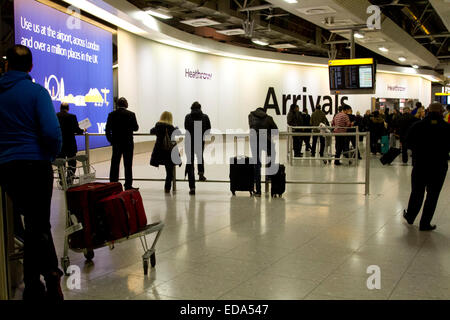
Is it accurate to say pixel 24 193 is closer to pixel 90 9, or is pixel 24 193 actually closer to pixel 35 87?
pixel 35 87

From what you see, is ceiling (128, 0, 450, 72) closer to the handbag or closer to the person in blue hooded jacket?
the handbag

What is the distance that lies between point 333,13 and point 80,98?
24.0 feet

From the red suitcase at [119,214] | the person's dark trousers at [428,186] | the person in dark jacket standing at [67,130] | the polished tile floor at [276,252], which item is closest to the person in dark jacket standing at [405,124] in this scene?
the polished tile floor at [276,252]

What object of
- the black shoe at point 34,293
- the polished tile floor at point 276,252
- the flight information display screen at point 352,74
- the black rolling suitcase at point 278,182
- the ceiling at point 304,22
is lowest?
the polished tile floor at point 276,252

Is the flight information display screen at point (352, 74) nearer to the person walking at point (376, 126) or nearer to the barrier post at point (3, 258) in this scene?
the person walking at point (376, 126)

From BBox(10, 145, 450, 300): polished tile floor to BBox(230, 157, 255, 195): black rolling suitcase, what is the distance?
0.27 metres

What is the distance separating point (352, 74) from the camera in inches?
559

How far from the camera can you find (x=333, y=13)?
13.3 m

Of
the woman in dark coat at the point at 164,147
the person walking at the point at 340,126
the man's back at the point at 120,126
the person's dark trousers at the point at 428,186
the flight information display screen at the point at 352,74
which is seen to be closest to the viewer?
the person's dark trousers at the point at 428,186

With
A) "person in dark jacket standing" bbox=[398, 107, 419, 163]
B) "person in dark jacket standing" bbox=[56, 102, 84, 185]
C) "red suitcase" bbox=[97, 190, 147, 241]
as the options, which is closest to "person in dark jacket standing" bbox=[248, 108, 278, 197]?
"person in dark jacket standing" bbox=[56, 102, 84, 185]

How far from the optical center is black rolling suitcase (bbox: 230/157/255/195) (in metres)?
8.13

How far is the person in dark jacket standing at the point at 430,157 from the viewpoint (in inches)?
224

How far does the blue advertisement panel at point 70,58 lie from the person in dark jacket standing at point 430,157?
8.03 meters

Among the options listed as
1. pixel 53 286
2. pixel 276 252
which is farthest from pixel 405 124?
pixel 53 286
